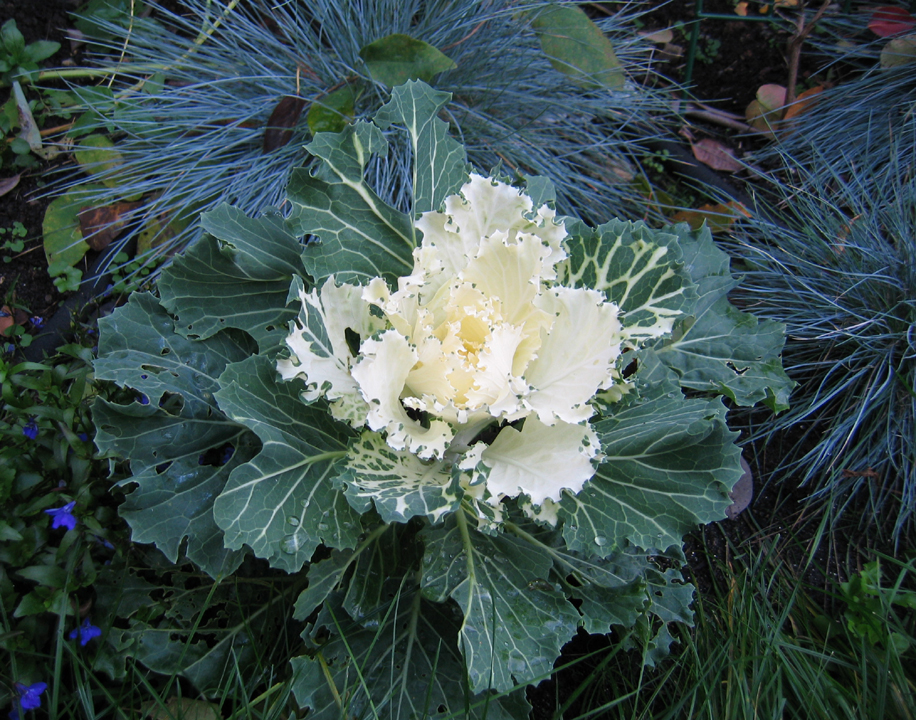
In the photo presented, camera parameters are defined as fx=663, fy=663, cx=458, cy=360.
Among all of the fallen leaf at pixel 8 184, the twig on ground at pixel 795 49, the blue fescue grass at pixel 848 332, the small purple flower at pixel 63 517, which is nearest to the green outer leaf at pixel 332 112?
the fallen leaf at pixel 8 184

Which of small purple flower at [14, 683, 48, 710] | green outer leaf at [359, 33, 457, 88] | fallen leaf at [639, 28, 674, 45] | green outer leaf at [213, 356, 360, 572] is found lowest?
small purple flower at [14, 683, 48, 710]

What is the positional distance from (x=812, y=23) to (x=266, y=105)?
205 cm

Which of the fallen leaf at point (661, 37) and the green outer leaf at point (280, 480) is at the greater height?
the fallen leaf at point (661, 37)

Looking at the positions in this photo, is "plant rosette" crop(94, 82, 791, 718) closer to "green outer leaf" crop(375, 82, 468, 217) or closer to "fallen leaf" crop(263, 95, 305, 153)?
"green outer leaf" crop(375, 82, 468, 217)

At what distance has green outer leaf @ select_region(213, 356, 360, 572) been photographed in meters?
1.17

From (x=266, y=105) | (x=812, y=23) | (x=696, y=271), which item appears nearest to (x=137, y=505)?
(x=696, y=271)

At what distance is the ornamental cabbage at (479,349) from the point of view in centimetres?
118

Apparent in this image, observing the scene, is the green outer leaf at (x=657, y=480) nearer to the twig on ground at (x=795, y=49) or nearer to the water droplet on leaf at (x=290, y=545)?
the water droplet on leaf at (x=290, y=545)

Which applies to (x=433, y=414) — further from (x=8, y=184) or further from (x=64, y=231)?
Answer: (x=8, y=184)

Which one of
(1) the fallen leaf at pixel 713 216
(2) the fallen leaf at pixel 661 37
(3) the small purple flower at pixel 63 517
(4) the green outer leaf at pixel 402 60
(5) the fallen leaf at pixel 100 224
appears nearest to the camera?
(3) the small purple flower at pixel 63 517

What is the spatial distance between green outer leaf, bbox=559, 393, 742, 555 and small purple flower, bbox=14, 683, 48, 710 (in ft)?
3.86

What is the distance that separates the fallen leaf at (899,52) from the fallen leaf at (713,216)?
34.4 inches

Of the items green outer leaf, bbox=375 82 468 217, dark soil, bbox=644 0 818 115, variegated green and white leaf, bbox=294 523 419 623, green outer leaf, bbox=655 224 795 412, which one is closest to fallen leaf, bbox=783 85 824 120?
dark soil, bbox=644 0 818 115

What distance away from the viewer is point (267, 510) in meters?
1.20
